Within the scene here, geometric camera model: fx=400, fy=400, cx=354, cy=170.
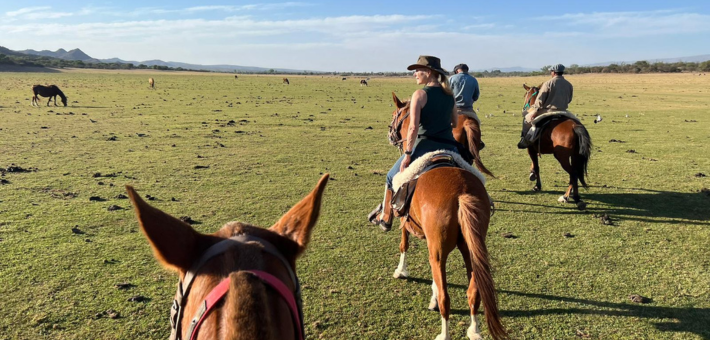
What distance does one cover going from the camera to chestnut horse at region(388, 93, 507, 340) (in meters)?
3.04

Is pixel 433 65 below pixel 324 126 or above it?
above

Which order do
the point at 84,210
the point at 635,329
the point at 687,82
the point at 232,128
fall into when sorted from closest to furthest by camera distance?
the point at 635,329 < the point at 84,210 < the point at 232,128 < the point at 687,82

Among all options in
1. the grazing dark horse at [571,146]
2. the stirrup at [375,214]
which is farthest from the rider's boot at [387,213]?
the grazing dark horse at [571,146]

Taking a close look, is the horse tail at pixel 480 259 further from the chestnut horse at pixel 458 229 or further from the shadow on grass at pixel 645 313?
the shadow on grass at pixel 645 313

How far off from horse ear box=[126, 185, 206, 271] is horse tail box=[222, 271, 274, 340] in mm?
356

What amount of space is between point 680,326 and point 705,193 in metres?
5.50

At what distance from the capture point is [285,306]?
134 cm

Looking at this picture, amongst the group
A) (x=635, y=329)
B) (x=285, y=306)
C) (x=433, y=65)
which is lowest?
(x=635, y=329)

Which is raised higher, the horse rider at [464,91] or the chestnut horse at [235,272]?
the horse rider at [464,91]

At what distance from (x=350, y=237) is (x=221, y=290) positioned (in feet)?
15.0

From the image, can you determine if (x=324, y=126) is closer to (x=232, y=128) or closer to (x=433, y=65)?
(x=232, y=128)

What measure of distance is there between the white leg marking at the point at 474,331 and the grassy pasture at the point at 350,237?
13cm

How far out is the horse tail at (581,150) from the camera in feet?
22.8

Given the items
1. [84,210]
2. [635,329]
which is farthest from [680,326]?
[84,210]
